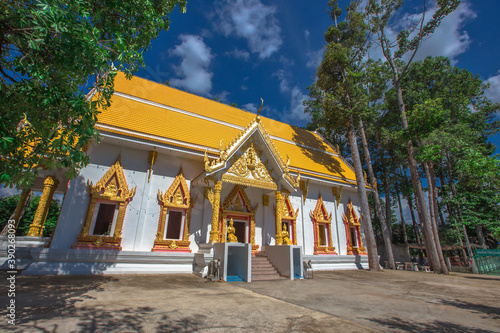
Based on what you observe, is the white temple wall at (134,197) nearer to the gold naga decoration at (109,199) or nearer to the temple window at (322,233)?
the gold naga decoration at (109,199)

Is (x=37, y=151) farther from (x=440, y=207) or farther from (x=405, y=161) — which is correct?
(x=440, y=207)

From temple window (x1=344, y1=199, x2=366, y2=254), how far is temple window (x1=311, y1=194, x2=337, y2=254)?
1335mm

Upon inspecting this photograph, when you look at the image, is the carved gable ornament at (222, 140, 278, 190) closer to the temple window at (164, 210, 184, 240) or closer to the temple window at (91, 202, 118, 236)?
the temple window at (164, 210, 184, 240)

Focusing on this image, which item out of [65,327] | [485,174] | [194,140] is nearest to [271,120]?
[194,140]

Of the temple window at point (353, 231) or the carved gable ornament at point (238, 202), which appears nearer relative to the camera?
the carved gable ornament at point (238, 202)

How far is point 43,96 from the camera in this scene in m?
3.59

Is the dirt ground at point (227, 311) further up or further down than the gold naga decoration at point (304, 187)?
further down

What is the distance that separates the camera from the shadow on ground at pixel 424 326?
343cm

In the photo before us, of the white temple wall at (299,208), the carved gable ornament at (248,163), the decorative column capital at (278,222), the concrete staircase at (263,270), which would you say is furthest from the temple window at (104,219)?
the white temple wall at (299,208)

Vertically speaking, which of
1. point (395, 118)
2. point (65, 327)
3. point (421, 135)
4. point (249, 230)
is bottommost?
point (65, 327)

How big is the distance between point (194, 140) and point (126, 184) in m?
3.49

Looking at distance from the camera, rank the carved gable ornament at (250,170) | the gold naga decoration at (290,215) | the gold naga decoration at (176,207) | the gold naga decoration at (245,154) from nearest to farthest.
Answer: the gold naga decoration at (176,207), the gold naga decoration at (245,154), the carved gable ornament at (250,170), the gold naga decoration at (290,215)

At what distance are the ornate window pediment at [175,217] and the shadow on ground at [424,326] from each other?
759 centimetres

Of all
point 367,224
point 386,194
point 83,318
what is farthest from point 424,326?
point 386,194
